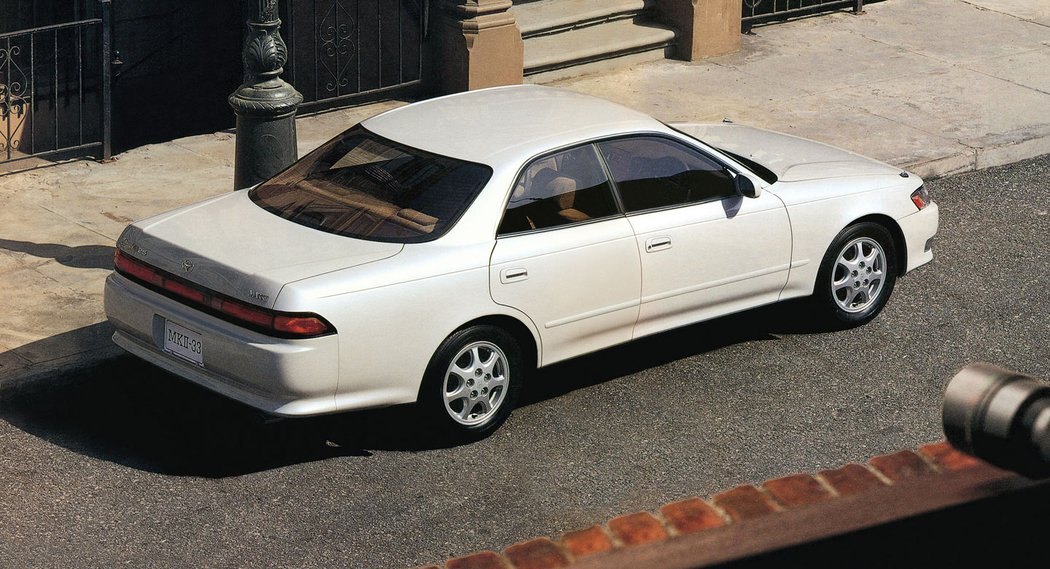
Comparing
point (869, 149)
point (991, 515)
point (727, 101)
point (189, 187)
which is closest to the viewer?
point (991, 515)

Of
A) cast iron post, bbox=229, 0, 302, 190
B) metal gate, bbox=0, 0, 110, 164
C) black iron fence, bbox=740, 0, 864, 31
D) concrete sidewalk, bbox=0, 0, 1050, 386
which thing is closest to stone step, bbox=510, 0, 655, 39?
concrete sidewalk, bbox=0, 0, 1050, 386

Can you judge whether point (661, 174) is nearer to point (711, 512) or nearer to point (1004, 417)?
point (711, 512)

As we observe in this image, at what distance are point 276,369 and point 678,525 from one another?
3472 millimetres

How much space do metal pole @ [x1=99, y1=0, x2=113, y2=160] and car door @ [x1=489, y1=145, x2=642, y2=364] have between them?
509cm

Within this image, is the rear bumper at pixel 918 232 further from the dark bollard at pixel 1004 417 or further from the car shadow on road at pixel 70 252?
the dark bollard at pixel 1004 417

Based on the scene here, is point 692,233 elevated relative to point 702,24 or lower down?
lower down

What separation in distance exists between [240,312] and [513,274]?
130 centimetres

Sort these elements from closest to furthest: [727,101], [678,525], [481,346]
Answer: [678,525], [481,346], [727,101]

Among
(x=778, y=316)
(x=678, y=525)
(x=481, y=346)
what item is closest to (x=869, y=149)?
(x=778, y=316)

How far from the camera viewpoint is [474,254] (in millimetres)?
6730

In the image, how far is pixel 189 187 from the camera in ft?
35.2

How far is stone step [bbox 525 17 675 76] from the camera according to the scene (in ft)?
45.3

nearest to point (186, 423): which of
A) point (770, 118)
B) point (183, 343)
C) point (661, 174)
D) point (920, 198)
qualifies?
point (183, 343)

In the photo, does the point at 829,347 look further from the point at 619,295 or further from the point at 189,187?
the point at 189,187
